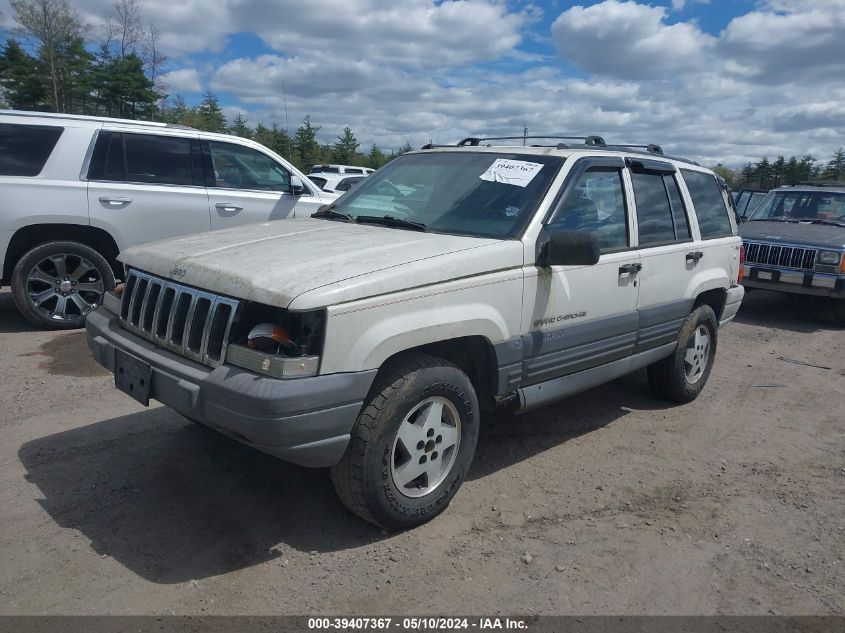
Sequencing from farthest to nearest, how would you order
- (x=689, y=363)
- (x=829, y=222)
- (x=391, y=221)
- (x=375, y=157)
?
(x=375, y=157), (x=829, y=222), (x=689, y=363), (x=391, y=221)

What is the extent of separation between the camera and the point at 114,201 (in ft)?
22.4

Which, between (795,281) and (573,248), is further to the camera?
(795,281)

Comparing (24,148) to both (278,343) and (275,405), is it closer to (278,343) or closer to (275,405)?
(278,343)

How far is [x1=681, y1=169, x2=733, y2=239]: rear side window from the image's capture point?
535 centimetres

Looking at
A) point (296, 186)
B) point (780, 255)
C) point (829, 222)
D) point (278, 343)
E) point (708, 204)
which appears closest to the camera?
point (278, 343)

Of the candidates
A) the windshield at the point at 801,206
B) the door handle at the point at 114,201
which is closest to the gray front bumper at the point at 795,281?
the windshield at the point at 801,206

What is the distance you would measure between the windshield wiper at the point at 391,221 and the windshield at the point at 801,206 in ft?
28.1

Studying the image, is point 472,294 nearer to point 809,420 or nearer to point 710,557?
point 710,557

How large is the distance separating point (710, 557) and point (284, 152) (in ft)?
142

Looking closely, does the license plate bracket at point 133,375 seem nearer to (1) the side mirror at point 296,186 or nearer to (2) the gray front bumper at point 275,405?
(2) the gray front bumper at point 275,405

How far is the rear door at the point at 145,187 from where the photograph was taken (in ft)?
22.4

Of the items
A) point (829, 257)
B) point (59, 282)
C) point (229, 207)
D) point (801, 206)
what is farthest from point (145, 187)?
point (801, 206)

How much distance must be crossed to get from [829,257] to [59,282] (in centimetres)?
911

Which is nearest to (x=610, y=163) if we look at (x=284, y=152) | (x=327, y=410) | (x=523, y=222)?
(x=523, y=222)
